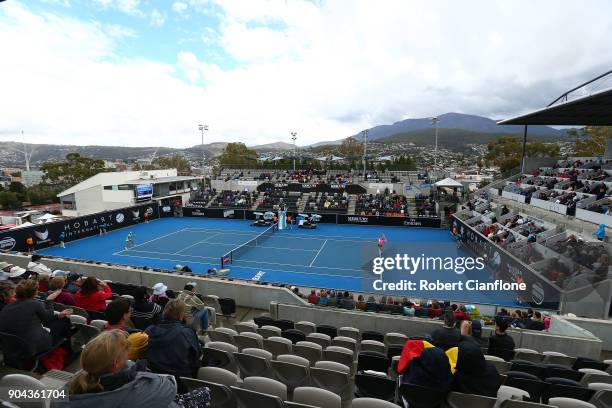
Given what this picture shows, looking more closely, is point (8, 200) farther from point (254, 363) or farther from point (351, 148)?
point (351, 148)

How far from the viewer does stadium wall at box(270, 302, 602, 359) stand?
274 inches

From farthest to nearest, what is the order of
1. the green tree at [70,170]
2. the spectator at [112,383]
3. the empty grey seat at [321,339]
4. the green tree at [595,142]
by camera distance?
the green tree at [70,170]
the green tree at [595,142]
the empty grey seat at [321,339]
the spectator at [112,383]

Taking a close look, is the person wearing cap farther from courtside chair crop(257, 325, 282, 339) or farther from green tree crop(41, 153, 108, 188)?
green tree crop(41, 153, 108, 188)

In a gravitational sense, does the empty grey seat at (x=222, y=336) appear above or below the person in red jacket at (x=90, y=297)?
below

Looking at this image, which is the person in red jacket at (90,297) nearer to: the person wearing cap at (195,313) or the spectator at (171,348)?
the person wearing cap at (195,313)

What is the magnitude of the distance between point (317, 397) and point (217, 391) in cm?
104

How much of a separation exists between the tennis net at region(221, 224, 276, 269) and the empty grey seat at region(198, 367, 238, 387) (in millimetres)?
16693

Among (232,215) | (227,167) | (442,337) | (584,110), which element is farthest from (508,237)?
(227,167)

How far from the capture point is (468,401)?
3.60 meters

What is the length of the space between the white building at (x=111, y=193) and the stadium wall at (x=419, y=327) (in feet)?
132

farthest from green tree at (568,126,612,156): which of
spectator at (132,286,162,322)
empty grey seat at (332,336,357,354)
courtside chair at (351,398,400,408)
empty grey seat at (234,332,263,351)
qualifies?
spectator at (132,286,162,322)

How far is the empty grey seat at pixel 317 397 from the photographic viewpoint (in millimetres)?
3327

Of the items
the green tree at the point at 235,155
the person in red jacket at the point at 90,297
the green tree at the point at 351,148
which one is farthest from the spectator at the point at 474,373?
the green tree at the point at 351,148

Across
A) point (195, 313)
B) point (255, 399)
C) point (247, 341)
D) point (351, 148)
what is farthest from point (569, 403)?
point (351, 148)
